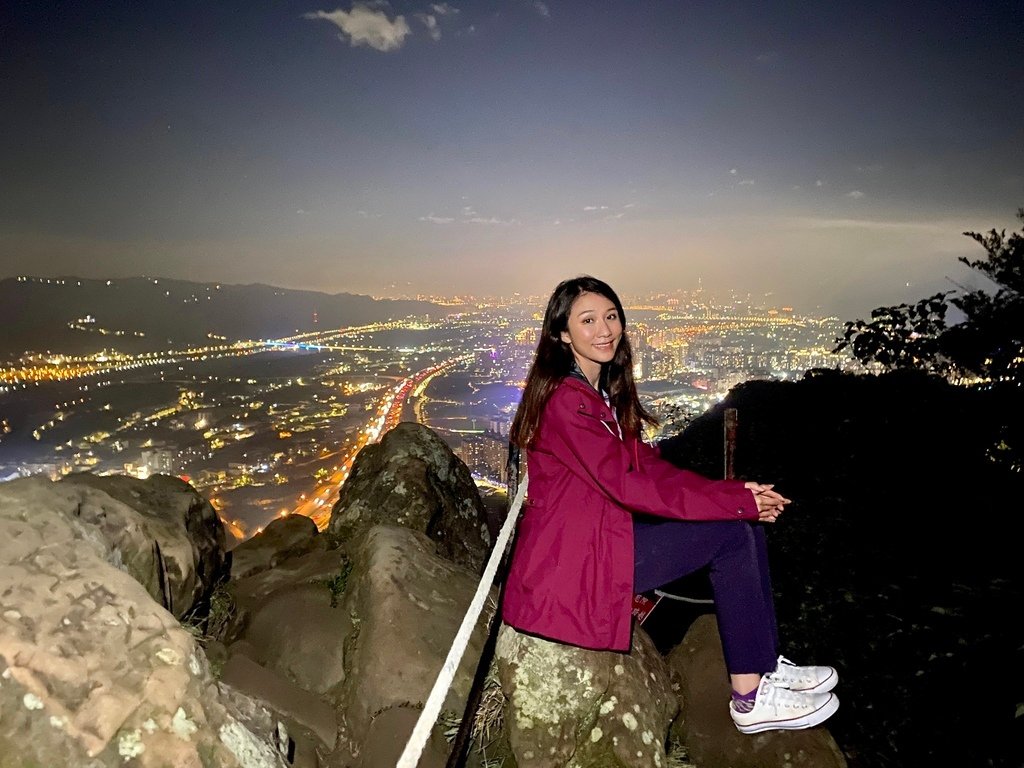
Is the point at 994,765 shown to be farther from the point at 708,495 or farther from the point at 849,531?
the point at 849,531

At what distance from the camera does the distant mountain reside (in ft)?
282

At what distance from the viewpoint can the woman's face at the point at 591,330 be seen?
131 inches

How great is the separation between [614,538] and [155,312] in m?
136

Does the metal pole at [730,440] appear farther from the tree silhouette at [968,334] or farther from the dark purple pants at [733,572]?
the tree silhouette at [968,334]

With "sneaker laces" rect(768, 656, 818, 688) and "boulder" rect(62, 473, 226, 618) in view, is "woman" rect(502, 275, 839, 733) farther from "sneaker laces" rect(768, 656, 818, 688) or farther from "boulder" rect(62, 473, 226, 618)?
"boulder" rect(62, 473, 226, 618)

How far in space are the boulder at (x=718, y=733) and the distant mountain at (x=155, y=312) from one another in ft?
344

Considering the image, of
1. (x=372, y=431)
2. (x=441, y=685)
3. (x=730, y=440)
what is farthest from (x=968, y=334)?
(x=372, y=431)

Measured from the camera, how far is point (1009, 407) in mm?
7668

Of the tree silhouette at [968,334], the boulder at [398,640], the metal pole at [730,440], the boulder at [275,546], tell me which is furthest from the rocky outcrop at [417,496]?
the tree silhouette at [968,334]

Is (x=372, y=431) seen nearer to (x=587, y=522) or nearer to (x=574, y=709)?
(x=574, y=709)

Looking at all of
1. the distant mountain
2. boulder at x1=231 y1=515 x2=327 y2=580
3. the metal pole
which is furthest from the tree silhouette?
the distant mountain

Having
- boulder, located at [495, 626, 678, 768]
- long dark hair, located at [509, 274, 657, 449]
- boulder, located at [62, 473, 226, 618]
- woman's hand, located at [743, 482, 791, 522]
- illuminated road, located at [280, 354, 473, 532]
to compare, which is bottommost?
illuminated road, located at [280, 354, 473, 532]

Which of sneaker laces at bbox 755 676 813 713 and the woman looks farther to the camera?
sneaker laces at bbox 755 676 813 713

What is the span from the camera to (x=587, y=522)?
2.83 metres
